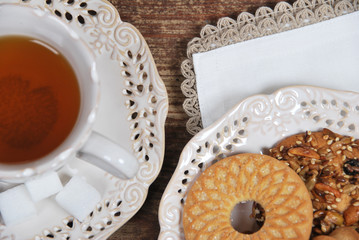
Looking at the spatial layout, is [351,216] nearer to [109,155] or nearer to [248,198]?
[248,198]

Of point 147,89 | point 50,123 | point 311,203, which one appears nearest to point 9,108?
point 50,123

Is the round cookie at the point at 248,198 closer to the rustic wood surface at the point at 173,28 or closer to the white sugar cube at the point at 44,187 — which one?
the rustic wood surface at the point at 173,28

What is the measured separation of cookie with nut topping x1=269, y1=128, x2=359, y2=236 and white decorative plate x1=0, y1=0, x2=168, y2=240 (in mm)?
355

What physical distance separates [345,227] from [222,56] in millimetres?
589

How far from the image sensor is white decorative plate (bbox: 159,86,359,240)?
4.00 ft

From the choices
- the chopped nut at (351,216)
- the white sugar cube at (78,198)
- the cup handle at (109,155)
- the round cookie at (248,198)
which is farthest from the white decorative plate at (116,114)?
the chopped nut at (351,216)

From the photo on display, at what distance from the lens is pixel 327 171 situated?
1.19 m

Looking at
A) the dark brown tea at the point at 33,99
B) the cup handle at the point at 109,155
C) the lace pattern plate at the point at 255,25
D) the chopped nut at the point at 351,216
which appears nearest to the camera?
the cup handle at the point at 109,155

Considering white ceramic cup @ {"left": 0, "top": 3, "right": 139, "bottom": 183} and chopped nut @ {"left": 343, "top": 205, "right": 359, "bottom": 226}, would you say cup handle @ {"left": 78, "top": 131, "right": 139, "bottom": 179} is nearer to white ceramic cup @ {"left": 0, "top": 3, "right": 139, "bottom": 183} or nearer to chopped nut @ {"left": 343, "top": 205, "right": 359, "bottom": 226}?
white ceramic cup @ {"left": 0, "top": 3, "right": 139, "bottom": 183}

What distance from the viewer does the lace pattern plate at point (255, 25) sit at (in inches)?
52.5

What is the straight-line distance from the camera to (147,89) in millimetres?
1221

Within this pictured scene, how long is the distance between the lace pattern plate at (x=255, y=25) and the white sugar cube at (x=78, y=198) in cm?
35

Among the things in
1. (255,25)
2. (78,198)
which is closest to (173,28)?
(255,25)

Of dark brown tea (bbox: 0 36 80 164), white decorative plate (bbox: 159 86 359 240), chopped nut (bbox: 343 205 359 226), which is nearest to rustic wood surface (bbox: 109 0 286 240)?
white decorative plate (bbox: 159 86 359 240)
